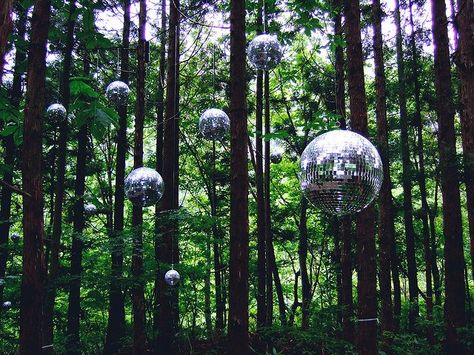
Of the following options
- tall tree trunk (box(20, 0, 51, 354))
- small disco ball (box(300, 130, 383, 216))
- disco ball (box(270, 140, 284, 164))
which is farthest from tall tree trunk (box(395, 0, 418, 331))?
tall tree trunk (box(20, 0, 51, 354))

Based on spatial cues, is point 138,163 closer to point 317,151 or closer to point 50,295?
point 50,295

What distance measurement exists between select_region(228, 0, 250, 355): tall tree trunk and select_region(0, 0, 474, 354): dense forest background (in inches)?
0.9

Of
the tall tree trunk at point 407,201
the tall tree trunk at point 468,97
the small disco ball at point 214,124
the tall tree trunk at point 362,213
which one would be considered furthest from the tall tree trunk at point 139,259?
the tall tree trunk at point 407,201

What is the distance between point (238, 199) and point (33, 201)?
2263 mm

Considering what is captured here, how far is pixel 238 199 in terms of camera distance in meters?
4.98

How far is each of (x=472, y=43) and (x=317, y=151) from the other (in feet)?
19.5

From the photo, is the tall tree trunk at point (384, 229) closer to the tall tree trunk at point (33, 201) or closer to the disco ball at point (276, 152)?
the disco ball at point (276, 152)

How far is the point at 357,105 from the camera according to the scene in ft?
19.5

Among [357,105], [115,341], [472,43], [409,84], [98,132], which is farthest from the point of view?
[409,84]

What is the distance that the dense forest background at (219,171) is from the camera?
169 inches

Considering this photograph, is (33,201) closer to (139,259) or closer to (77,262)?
(139,259)

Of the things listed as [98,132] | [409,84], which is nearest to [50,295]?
[98,132]

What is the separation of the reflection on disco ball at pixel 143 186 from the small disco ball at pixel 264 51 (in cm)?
206

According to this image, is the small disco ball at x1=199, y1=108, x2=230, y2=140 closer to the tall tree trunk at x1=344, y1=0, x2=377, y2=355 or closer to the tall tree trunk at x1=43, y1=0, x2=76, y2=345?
the tall tree trunk at x1=344, y1=0, x2=377, y2=355
